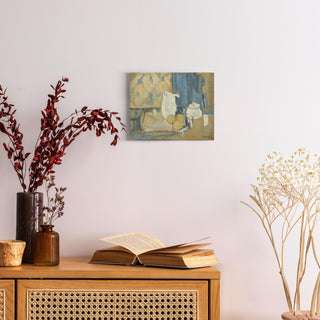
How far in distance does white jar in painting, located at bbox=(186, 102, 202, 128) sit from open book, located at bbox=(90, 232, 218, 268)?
559 mm

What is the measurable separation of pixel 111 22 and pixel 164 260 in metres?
1.08

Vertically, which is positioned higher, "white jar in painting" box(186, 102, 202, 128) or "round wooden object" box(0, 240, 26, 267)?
"white jar in painting" box(186, 102, 202, 128)

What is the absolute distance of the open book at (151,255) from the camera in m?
1.70

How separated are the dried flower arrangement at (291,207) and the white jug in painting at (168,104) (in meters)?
0.47

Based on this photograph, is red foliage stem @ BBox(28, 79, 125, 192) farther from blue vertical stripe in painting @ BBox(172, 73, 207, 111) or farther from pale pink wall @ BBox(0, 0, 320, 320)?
blue vertical stripe in painting @ BBox(172, 73, 207, 111)

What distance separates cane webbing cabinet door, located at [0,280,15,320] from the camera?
1.63 metres

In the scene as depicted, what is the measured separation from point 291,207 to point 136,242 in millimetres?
664

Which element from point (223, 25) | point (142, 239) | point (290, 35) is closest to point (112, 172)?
point (142, 239)

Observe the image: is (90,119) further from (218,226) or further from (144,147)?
(218,226)

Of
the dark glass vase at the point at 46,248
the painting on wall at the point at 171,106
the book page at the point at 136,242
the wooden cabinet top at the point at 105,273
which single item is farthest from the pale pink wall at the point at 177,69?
the wooden cabinet top at the point at 105,273

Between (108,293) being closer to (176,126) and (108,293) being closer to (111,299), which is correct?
(111,299)

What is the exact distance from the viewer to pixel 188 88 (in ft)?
6.86

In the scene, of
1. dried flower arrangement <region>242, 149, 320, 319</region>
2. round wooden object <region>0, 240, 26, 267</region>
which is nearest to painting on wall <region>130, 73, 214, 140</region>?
dried flower arrangement <region>242, 149, 320, 319</region>

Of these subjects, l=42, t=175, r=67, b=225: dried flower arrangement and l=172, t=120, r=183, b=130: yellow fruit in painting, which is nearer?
l=42, t=175, r=67, b=225: dried flower arrangement
